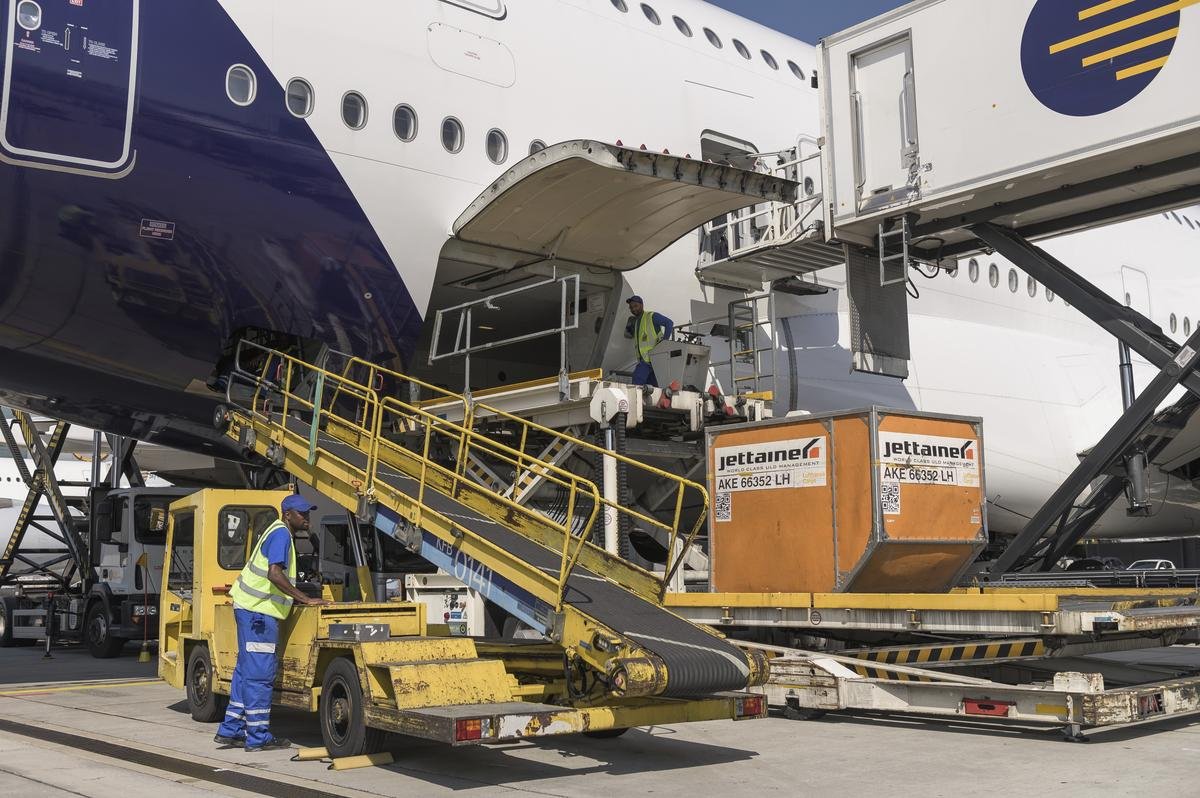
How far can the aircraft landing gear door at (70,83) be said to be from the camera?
29.8 ft

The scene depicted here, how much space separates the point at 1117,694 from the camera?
7.77 m

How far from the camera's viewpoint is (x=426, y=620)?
28.5ft

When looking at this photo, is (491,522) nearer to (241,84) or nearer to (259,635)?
(259,635)

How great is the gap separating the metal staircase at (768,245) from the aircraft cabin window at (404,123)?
395cm

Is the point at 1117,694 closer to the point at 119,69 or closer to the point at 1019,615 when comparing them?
the point at 1019,615

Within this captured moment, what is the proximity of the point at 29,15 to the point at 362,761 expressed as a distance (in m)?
6.27

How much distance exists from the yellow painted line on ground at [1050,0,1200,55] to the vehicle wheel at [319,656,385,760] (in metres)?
8.61

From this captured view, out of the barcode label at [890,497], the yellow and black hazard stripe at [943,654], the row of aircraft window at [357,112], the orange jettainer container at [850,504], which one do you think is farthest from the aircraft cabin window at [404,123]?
the yellow and black hazard stripe at [943,654]

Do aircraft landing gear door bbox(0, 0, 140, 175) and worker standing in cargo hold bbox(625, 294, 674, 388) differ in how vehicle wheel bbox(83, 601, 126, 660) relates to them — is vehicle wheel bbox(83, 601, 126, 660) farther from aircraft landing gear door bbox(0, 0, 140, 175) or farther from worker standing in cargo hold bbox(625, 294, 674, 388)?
aircraft landing gear door bbox(0, 0, 140, 175)

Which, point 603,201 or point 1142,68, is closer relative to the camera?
point 1142,68

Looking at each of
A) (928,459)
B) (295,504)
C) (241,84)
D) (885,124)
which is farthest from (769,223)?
(295,504)

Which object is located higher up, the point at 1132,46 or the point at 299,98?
the point at 1132,46

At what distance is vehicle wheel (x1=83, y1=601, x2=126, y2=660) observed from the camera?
1639 centimetres

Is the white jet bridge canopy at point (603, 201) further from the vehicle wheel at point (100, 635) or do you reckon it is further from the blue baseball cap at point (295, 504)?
the vehicle wheel at point (100, 635)
